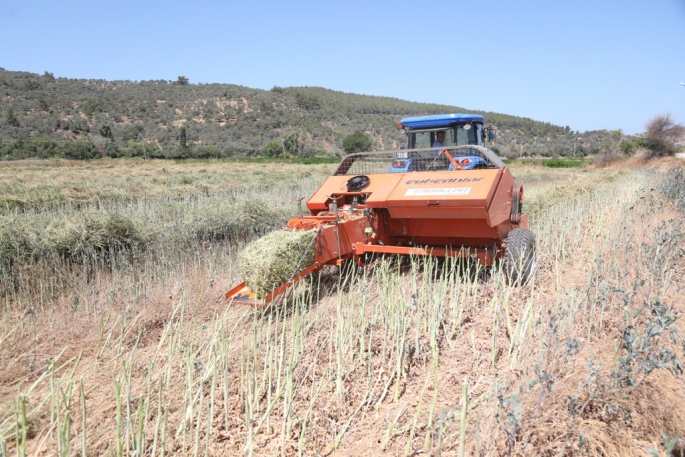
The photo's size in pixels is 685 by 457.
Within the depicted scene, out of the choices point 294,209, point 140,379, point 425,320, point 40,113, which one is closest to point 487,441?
point 425,320

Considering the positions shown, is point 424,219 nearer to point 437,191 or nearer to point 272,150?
point 437,191

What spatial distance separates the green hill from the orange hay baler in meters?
34.1

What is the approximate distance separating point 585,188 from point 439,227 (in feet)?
30.0

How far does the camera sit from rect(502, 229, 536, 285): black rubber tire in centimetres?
442

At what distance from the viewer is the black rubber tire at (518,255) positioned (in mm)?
4418

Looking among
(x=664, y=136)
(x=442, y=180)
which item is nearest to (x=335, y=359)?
(x=442, y=180)

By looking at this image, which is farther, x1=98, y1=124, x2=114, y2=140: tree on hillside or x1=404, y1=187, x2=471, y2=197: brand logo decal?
x1=98, y1=124, x2=114, y2=140: tree on hillside

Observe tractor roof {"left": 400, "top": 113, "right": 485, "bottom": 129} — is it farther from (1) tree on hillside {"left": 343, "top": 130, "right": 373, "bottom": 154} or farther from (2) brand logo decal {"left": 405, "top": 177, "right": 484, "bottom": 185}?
(1) tree on hillside {"left": 343, "top": 130, "right": 373, "bottom": 154}

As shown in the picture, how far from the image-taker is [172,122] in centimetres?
5288

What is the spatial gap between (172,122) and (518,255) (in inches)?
2133

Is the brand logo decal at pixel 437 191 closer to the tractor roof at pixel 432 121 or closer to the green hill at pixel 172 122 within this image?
the tractor roof at pixel 432 121

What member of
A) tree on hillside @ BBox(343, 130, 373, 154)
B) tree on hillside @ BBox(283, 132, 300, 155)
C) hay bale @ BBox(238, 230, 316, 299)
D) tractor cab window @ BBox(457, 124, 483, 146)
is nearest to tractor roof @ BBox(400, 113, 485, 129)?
tractor cab window @ BBox(457, 124, 483, 146)

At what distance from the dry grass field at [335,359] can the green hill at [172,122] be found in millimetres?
32788

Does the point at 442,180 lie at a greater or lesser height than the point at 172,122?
lesser
